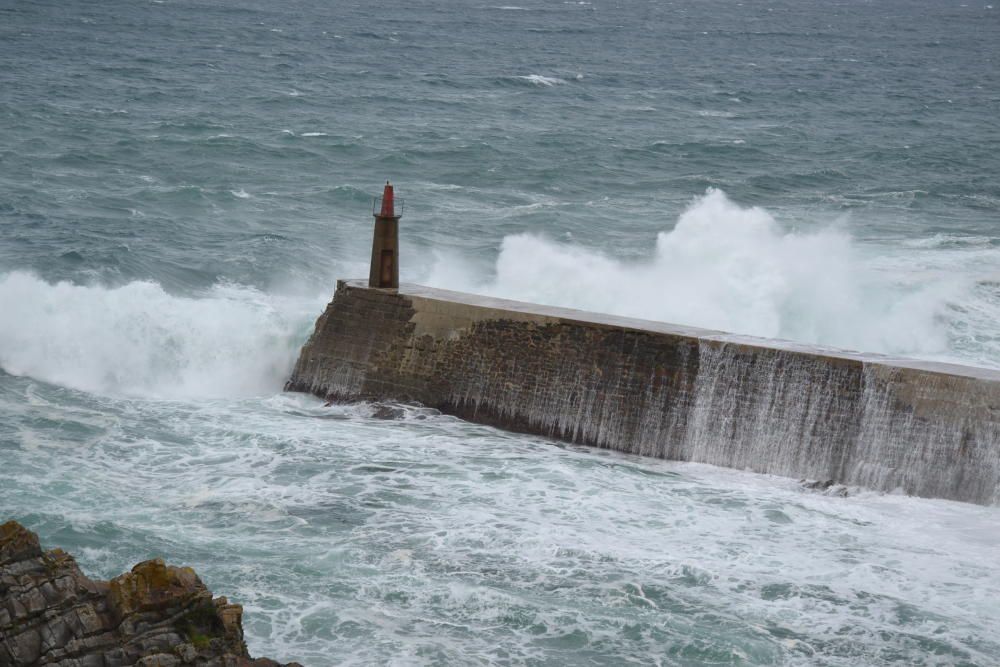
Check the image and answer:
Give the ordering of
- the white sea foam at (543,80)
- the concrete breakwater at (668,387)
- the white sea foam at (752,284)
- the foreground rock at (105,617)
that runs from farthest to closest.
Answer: the white sea foam at (543,80) < the white sea foam at (752,284) < the concrete breakwater at (668,387) < the foreground rock at (105,617)

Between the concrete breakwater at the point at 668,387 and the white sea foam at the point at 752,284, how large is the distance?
159 inches

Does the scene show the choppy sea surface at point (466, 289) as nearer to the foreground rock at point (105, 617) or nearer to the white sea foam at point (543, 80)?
the white sea foam at point (543, 80)

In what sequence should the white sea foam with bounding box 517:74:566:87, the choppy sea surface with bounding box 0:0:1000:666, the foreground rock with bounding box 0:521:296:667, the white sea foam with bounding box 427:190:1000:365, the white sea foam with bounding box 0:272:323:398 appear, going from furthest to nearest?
1. the white sea foam with bounding box 517:74:566:87
2. the white sea foam with bounding box 427:190:1000:365
3. the white sea foam with bounding box 0:272:323:398
4. the choppy sea surface with bounding box 0:0:1000:666
5. the foreground rock with bounding box 0:521:296:667

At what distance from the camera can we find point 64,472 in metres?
→ 12.9

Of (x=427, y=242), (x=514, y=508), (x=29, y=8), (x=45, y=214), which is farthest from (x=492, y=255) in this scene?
(x=29, y=8)

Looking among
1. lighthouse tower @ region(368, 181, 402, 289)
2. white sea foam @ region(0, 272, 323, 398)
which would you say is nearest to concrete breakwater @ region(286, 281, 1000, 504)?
lighthouse tower @ region(368, 181, 402, 289)

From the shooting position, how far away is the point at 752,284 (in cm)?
1956

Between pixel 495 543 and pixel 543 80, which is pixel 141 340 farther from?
pixel 543 80

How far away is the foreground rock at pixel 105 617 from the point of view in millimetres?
8023

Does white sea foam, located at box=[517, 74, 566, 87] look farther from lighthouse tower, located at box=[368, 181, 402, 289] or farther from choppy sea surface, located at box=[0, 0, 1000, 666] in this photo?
lighthouse tower, located at box=[368, 181, 402, 289]

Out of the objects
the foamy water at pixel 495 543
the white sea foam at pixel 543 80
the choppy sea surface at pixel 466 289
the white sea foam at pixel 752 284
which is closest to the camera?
the foamy water at pixel 495 543

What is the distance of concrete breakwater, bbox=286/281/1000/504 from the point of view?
1316cm

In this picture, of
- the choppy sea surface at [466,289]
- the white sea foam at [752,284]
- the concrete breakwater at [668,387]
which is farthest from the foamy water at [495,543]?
the white sea foam at [752,284]

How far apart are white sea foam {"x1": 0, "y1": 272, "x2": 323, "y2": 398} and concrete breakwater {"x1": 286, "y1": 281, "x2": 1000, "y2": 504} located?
1158 millimetres
